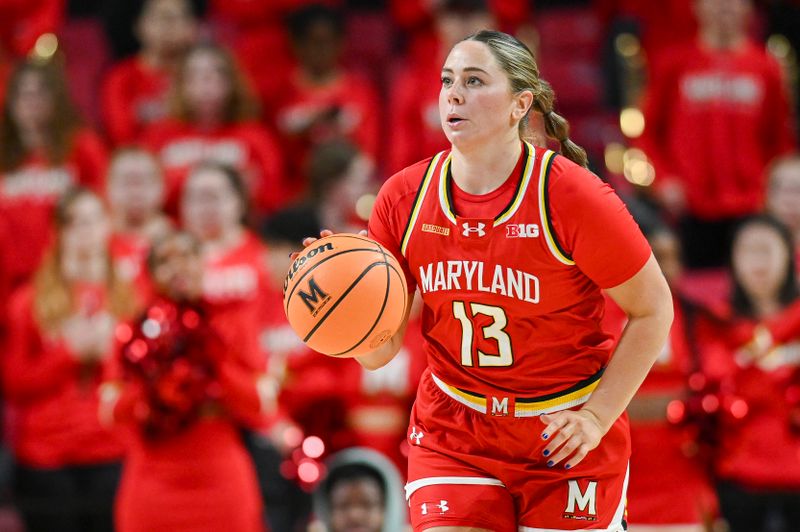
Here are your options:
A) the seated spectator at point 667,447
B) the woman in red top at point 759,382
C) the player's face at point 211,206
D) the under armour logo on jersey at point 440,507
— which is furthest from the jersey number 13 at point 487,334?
the player's face at point 211,206

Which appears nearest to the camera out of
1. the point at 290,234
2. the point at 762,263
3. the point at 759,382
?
the point at 759,382

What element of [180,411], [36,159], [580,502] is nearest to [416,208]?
[580,502]

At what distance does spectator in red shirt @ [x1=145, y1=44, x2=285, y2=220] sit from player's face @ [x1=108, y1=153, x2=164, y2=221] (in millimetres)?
417

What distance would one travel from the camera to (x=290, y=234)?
7195mm

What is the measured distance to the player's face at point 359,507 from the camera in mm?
5930

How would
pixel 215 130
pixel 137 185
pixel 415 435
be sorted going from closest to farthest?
pixel 415 435
pixel 137 185
pixel 215 130

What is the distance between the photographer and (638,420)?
598cm

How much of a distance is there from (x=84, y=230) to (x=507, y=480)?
3976 millimetres

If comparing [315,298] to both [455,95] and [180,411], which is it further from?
[180,411]

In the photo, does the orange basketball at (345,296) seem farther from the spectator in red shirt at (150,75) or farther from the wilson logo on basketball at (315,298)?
the spectator in red shirt at (150,75)

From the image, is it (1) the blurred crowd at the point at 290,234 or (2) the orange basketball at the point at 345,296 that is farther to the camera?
(1) the blurred crowd at the point at 290,234

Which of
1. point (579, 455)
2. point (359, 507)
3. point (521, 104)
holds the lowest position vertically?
point (359, 507)

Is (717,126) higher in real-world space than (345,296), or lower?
higher

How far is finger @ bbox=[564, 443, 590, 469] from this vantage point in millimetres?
3633
